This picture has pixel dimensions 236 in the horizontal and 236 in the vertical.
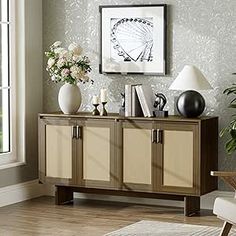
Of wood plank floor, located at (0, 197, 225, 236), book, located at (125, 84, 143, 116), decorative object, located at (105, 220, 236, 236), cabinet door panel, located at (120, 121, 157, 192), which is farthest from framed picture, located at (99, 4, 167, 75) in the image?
decorative object, located at (105, 220, 236, 236)

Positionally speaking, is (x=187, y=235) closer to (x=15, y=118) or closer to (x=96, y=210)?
(x=96, y=210)

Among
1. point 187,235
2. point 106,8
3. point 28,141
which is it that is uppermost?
point 106,8

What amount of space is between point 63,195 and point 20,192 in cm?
42

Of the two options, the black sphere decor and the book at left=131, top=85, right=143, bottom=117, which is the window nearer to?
the book at left=131, top=85, right=143, bottom=117

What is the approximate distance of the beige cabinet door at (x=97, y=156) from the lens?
22.6 feet

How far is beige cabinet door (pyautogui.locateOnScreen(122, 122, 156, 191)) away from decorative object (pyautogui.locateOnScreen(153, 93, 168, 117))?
0.16m

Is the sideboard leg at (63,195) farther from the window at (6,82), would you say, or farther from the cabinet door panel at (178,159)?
the cabinet door panel at (178,159)

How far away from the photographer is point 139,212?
6879mm

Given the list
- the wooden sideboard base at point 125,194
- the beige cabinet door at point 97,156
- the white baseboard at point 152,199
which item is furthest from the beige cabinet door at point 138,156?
the white baseboard at point 152,199

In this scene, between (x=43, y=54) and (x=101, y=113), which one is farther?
(x=43, y=54)

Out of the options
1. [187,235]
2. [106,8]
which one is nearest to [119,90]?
[106,8]

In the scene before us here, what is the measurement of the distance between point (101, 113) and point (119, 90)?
396 mm

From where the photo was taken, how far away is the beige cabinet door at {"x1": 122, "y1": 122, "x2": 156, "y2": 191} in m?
6.73

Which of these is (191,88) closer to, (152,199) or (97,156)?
(97,156)
